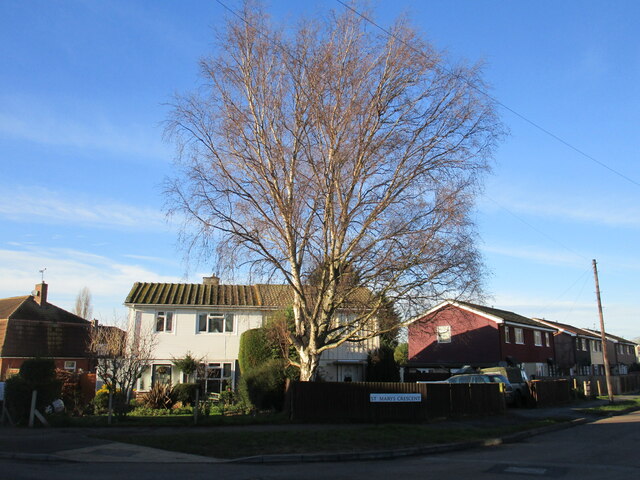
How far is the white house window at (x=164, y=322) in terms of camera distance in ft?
94.5

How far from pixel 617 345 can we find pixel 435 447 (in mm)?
65906

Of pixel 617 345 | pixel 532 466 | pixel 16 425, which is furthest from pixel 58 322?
pixel 617 345

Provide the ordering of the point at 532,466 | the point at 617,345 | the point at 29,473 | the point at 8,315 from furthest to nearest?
the point at 617,345, the point at 8,315, the point at 532,466, the point at 29,473

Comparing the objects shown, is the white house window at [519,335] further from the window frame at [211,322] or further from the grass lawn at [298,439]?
the grass lawn at [298,439]

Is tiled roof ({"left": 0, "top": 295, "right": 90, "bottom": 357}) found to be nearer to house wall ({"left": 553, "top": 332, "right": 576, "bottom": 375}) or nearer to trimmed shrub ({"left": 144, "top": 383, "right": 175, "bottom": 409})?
trimmed shrub ({"left": 144, "top": 383, "right": 175, "bottom": 409})

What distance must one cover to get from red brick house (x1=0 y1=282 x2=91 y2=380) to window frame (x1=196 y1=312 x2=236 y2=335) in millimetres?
13479

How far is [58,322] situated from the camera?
41.8m

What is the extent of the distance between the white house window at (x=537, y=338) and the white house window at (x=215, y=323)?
27424 mm

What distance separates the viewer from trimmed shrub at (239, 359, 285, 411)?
2050 cm

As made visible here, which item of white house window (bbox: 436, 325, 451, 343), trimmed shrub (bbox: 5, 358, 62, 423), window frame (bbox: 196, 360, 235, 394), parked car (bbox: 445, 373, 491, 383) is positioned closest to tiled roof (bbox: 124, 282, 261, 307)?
window frame (bbox: 196, 360, 235, 394)

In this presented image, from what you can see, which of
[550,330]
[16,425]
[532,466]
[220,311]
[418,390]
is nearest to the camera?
[532,466]

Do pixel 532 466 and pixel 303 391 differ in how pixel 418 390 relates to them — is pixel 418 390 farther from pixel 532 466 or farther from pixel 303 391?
pixel 532 466

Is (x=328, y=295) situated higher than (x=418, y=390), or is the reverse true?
(x=328, y=295)

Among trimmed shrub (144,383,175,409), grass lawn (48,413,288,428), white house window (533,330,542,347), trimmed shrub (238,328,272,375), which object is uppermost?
white house window (533,330,542,347)
